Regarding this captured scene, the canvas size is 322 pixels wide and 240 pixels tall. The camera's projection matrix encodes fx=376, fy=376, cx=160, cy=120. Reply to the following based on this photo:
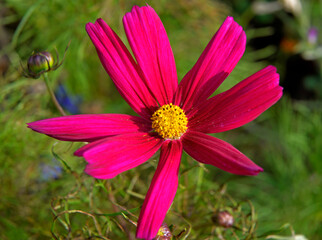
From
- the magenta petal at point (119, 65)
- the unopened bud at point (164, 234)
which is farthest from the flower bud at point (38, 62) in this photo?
the unopened bud at point (164, 234)

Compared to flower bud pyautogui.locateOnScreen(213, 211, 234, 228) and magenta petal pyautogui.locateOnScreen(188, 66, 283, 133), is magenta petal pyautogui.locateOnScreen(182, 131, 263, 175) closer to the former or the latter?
magenta petal pyautogui.locateOnScreen(188, 66, 283, 133)

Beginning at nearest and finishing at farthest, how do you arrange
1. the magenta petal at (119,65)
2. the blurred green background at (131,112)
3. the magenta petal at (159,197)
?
the magenta petal at (159,197) → the magenta petal at (119,65) → the blurred green background at (131,112)

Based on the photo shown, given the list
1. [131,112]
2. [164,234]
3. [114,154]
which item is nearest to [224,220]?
[164,234]

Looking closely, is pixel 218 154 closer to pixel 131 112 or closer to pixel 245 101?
pixel 245 101

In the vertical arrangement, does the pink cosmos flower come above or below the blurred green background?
below

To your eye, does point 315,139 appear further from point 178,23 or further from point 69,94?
point 69,94

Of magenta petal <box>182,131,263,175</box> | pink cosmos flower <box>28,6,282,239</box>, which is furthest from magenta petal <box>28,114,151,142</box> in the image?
magenta petal <box>182,131,263,175</box>

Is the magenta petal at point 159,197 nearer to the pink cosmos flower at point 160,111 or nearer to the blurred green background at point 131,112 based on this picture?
the pink cosmos flower at point 160,111

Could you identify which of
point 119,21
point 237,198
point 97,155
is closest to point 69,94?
point 119,21
